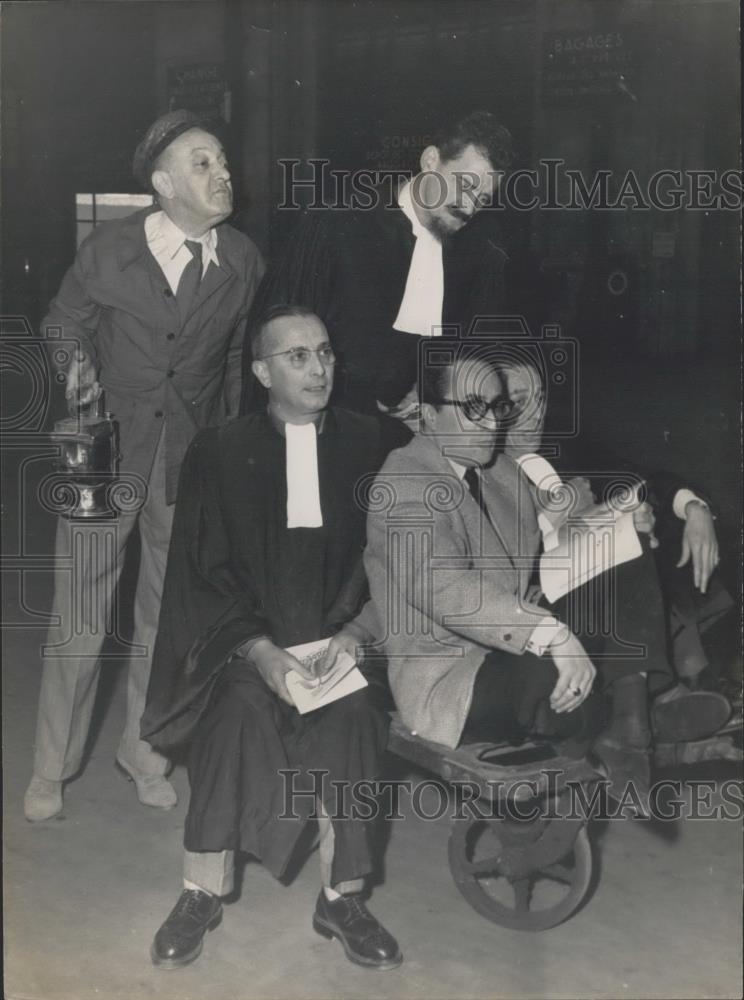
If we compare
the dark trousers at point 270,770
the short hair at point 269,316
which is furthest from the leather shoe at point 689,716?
the short hair at point 269,316

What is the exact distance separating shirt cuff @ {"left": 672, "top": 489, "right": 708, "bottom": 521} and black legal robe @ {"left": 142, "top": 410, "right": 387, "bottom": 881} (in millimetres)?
1019

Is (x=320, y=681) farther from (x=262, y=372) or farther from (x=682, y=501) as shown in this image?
(x=682, y=501)

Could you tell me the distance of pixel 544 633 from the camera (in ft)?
12.0

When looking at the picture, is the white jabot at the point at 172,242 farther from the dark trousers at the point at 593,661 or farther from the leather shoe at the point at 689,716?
the leather shoe at the point at 689,716

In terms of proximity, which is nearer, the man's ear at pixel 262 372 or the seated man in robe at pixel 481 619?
the seated man in robe at pixel 481 619

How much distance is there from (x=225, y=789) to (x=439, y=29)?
2521mm

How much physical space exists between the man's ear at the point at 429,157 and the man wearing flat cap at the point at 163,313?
0.62m

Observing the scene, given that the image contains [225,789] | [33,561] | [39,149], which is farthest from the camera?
[33,561]

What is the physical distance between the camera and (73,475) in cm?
409

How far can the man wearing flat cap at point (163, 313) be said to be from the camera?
3.93m

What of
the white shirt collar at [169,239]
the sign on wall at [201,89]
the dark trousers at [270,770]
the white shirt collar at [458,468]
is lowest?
the dark trousers at [270,770]

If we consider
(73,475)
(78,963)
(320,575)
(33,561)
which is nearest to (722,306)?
(320,575)

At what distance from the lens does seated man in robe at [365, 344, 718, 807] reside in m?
3.72

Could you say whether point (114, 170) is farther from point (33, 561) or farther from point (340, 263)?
point (33, 561)
